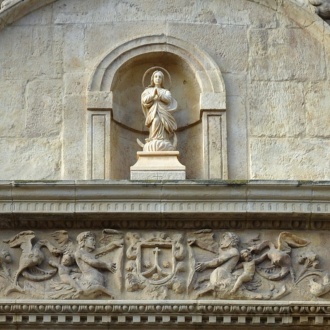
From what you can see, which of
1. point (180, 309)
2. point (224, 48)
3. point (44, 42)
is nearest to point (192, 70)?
point (224, 48)

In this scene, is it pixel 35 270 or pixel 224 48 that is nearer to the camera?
pixel 35 270

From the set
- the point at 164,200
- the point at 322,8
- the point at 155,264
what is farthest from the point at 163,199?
the point at 322,8

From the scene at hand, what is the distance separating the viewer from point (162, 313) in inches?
590

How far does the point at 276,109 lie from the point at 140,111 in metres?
1.44

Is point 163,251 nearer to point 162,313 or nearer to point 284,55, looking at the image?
point 162,313

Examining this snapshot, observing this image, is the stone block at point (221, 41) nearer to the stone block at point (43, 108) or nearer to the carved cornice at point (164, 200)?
the stone block at point (43, 108)

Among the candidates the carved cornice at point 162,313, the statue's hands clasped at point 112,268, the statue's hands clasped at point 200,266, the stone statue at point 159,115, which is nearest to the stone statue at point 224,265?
the statue's hands clasped at point 200,266

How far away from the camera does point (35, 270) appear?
1530 cm

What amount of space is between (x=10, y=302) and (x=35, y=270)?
45 centimetres

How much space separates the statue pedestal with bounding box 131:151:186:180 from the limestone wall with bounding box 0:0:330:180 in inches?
13.6

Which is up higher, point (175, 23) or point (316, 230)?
point (175, 23)

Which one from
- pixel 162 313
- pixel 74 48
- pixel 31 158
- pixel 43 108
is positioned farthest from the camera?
pixel 74 48

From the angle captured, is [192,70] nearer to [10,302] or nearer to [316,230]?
[316,230]

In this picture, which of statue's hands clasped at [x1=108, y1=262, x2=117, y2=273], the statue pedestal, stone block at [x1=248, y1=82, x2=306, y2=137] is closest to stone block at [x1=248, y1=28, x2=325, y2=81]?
stone block at [x1=248, y1=82, x2=306, y2=137]
